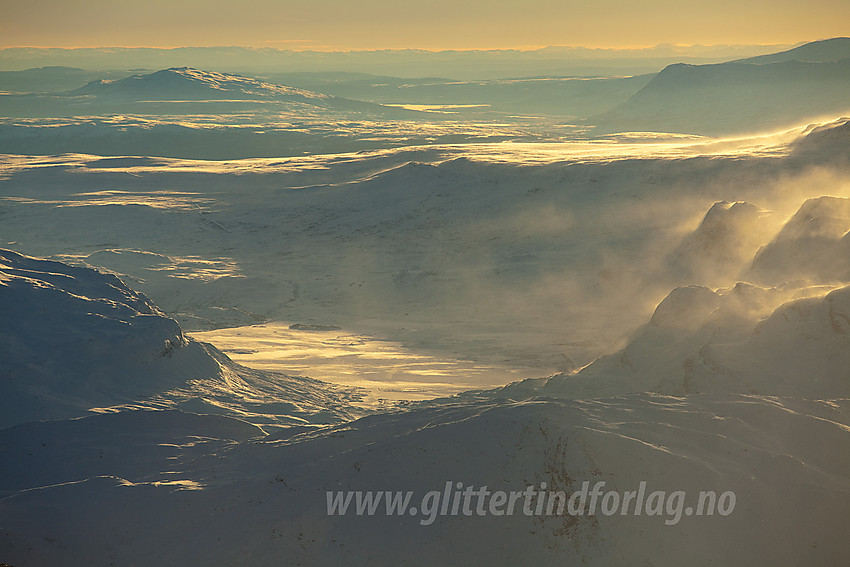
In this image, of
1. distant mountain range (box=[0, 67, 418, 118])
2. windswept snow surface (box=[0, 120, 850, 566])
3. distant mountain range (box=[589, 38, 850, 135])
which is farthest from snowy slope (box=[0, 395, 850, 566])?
distant mountain range (box=[0, 67, 418, 118])

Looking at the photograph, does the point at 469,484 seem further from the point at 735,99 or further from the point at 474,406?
the point at 735,99

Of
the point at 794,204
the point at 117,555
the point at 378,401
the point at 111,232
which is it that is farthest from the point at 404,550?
the point at 111,232

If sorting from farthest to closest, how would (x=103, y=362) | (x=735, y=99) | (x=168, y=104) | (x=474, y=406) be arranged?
(x=168, y=104), (x=735, y=99), (x=103, y=362), (x=474, y=406)

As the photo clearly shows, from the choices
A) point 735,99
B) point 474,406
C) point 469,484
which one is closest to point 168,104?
point 735,99

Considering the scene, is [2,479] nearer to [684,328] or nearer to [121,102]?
[684,328]

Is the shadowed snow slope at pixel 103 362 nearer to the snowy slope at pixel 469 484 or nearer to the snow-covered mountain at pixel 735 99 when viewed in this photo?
the snowy slope at pixel 469 484

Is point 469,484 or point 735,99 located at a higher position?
point 735,99

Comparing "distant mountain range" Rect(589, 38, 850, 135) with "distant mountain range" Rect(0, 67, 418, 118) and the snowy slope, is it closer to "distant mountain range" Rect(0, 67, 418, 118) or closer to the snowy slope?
"distant mountain range" Rect(0, 67, 418, 118)

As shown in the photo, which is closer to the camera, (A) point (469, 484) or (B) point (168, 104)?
(A) point (469, 484)
